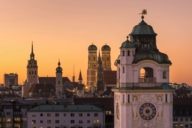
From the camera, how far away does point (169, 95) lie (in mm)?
29969

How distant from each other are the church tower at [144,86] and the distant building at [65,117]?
5246cm

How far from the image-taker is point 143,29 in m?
30.5

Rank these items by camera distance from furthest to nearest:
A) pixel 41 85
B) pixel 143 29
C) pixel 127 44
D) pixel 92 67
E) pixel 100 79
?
pixel 92 67 < pixel 100 79 < pixel 41 85 < pixel 143 29 < pixel 127 44

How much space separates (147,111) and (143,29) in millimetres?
3689

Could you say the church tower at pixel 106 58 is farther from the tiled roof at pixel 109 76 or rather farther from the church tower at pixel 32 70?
the church tower at pixel 32 70

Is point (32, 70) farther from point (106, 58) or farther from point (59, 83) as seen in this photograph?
point (106, 58)

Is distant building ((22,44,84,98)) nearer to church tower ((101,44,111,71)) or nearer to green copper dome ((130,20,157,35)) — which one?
church tower ((101,44,111,71))

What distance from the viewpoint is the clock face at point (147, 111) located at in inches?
1182

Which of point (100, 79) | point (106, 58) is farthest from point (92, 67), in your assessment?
point (100, 79)

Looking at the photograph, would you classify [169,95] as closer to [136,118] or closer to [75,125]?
[136,118]

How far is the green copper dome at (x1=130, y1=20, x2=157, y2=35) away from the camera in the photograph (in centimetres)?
3031

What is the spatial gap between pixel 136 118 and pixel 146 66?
2.37 m

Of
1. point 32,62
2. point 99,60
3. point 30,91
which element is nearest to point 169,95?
point 30,91

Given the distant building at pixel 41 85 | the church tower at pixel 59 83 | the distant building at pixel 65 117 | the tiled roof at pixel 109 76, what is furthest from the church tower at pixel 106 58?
the distant building at pixel 65 117
